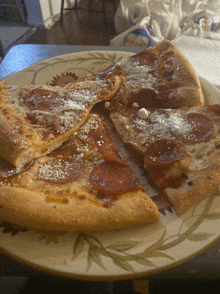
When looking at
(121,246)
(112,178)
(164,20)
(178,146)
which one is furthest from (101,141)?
(164,20)

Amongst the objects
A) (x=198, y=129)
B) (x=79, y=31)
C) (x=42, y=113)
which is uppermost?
(x=42, y=113)

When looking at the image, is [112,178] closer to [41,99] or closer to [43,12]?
[41,99]

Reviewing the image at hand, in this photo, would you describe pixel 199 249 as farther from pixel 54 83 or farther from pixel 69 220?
pixel 54 83

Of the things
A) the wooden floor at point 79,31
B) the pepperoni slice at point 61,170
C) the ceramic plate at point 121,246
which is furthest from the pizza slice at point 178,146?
the wooden floor at point 79,31

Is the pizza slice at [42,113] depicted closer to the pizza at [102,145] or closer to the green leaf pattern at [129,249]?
the pizza at [102,145]

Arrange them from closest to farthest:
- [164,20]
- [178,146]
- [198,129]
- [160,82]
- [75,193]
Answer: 1. [75,193]
2. [178,146]
3. [198,129]
4. [160,82]
5. [164,20]
